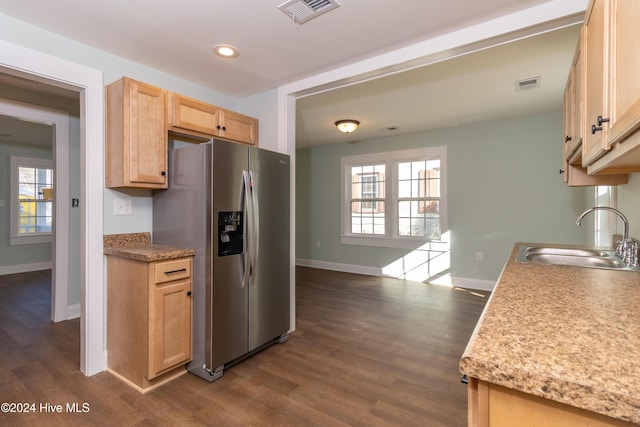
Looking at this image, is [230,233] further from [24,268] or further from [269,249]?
[24,268]

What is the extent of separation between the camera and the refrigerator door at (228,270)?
219cm

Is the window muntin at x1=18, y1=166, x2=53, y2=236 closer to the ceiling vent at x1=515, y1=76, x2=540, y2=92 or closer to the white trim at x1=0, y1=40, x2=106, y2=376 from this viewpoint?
the white trim at x1=0, y1=40, x2=106, y2=376

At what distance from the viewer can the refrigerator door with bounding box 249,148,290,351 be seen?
2.48 meters

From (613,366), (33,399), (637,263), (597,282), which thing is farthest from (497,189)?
(33,399)

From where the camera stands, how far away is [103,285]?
236 centimetres

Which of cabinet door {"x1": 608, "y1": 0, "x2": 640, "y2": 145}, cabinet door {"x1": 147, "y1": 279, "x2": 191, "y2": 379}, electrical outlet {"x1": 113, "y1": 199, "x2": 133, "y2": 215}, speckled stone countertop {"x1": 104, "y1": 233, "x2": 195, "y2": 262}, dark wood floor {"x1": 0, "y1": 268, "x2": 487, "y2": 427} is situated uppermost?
cabinet door {"x1": 608, "y1": 0, "x2": 640, "y2": 145}

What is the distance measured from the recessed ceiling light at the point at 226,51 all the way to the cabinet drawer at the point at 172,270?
1528 millimetres

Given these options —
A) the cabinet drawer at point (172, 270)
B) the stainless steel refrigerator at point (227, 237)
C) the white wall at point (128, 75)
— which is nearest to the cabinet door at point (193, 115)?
the stainless steel refrigerator at point (227, 237)

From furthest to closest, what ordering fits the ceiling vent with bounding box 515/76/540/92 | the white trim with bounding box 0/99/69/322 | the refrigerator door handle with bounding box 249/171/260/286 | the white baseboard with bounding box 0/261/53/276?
1. the white baseboard with bounding box 0/261/53/276
2. the white trim with bounding box 0/99/69/322
3. the ceiling vent with bounding box 515/76/540/92
4. the refrigerator door handle with bounding box 249/171/260/286

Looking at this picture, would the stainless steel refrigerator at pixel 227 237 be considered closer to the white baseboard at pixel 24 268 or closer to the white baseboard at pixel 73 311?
the white baseboard at pixel 73 311

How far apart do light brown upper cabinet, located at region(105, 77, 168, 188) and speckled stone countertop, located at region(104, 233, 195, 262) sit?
419 millimetres

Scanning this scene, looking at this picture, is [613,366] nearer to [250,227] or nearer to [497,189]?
[250,227]

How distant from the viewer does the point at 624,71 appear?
0.89m

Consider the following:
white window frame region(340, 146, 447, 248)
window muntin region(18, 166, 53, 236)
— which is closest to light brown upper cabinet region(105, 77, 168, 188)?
white window frame region(340, 146, 447, 248)
